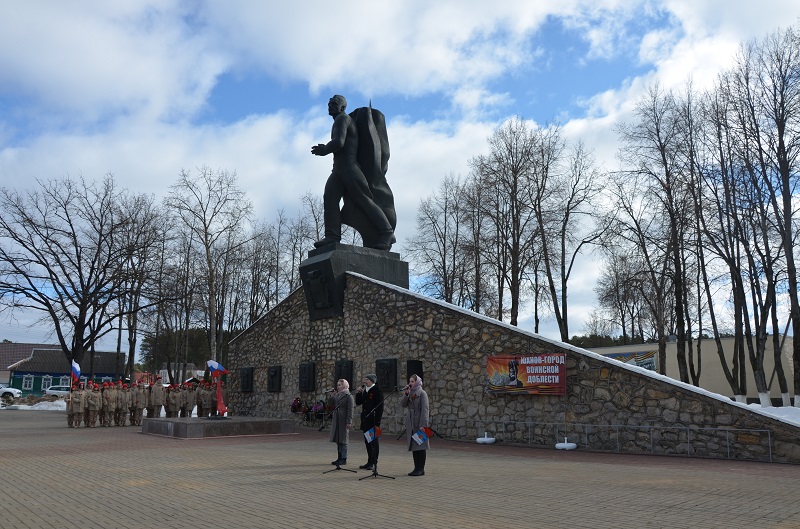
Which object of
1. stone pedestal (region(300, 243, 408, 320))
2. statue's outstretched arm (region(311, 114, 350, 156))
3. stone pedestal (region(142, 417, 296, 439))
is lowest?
stone pedestal (region(142, 417, 296, 439))

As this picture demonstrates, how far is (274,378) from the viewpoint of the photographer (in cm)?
2025

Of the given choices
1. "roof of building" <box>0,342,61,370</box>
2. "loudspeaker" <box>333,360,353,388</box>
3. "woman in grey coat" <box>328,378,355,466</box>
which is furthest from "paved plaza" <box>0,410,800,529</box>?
"roof of building" <box>0,342,61,370</box>

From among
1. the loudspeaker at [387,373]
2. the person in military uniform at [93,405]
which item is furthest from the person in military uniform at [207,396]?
the loudspeaker at [387,373]

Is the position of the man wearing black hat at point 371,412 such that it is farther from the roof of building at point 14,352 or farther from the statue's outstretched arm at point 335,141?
the roof of building at point 14,352

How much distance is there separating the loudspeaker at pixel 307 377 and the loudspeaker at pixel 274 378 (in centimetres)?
153

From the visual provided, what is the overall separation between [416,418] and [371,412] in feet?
2.09

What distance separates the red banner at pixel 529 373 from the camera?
12.5 metres

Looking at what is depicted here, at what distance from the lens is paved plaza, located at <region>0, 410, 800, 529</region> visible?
234 inches

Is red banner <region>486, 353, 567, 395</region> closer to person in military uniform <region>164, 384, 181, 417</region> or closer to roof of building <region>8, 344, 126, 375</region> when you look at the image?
person in military uniform <region>164, 384, 181, 417</region>

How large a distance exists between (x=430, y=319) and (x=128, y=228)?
2149 centimetres

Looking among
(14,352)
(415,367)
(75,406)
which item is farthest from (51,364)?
(415,367)

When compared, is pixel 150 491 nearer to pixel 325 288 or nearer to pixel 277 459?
pixel 277 459

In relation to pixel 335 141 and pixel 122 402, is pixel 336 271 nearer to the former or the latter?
pixel 335 141

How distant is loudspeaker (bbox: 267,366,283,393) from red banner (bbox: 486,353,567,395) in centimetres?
853
